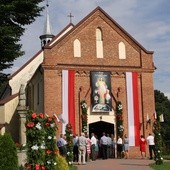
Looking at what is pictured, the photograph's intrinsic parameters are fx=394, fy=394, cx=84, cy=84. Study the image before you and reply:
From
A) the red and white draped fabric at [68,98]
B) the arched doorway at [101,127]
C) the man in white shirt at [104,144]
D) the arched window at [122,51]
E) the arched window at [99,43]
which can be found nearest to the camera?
the man in white shirt at [104,144]

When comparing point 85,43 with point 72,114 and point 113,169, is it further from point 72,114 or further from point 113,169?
point 113,169

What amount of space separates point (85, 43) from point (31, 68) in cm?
1489

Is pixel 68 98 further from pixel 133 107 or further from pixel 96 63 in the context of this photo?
pixel 133 107

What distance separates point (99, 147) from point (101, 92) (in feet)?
15.7

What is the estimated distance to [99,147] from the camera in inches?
1043

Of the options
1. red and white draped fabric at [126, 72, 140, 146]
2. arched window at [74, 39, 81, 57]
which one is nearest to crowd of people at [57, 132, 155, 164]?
red and white draped fabric at [126, 72, 140, 146]

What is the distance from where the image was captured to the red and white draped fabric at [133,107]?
96.6ft

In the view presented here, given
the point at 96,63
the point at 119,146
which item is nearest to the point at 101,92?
the point at 96,63

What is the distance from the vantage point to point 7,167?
13867 mm

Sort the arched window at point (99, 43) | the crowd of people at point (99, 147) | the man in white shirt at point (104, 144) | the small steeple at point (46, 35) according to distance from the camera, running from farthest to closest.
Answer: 1. the small steeple at point (46, 35)
2. the arched window at point (99, 43)
3. the man in white shirt at point (104, 144)
4. the crowd of people at point (99, 147)

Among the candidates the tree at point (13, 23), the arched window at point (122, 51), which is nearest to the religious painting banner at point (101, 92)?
the arched window at point (122, 51)

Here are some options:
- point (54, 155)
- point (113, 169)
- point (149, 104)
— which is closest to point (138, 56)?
point (149, 104)

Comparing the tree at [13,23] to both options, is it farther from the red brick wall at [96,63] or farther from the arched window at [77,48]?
the arched window at [77,48]

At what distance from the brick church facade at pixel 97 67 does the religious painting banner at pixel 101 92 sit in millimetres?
236
